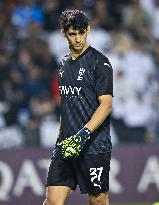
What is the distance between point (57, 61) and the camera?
1283 centimetres

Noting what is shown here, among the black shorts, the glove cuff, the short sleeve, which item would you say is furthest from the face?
the black shorts

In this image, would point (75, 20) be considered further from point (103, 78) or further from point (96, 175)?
point (96, 175)

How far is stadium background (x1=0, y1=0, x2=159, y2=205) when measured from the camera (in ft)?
35.2

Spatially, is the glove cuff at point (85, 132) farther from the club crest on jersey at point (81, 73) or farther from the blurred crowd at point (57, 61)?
the blurred crowd at point (57, 61)

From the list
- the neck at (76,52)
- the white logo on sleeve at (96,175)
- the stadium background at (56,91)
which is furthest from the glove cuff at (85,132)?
the stadium background at (56,91)

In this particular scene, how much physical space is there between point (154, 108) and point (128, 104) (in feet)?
1.45

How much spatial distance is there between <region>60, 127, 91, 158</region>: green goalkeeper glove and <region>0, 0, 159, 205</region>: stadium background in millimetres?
4671

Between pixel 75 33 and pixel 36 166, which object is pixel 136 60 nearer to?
pixel 36 166

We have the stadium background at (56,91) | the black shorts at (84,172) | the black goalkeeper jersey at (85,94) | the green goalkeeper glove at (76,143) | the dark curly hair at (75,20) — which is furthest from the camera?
the stadium background at (56,91)

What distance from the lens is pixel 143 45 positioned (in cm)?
1307

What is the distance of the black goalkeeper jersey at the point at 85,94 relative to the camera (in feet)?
20.2

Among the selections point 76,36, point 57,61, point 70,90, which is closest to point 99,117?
point 70,90

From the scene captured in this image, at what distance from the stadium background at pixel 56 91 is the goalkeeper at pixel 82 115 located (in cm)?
432

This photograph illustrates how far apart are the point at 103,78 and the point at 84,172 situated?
2.80ft
